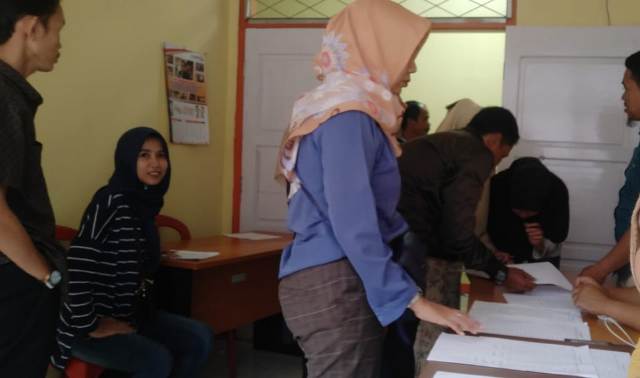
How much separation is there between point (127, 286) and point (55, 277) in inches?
34.5

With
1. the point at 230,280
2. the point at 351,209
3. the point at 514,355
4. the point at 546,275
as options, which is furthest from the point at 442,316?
the point at 230,280

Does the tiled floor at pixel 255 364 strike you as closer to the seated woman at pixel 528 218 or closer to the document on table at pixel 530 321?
the seated woman at pixel 528 218

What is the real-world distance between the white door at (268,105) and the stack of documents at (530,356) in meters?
2.78

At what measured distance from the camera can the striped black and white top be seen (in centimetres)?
211

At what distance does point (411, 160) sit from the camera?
7.09 feet

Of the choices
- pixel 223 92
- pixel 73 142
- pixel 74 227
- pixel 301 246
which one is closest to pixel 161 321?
pixel 74 227

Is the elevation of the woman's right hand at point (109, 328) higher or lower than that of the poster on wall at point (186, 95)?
lower

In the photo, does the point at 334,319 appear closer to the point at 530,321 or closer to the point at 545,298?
the point at 530,321

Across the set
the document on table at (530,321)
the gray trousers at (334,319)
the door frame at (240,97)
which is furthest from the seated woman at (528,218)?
the door frame at (240,97)

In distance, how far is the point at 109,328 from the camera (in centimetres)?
224

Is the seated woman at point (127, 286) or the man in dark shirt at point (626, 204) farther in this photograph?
the seated woman at point (127, 286)

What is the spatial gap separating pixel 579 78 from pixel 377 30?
242 cm

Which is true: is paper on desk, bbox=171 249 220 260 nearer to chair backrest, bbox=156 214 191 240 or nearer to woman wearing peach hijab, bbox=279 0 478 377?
chair backrest, bbox=156 214 191 240

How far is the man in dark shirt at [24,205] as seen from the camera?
137cm
